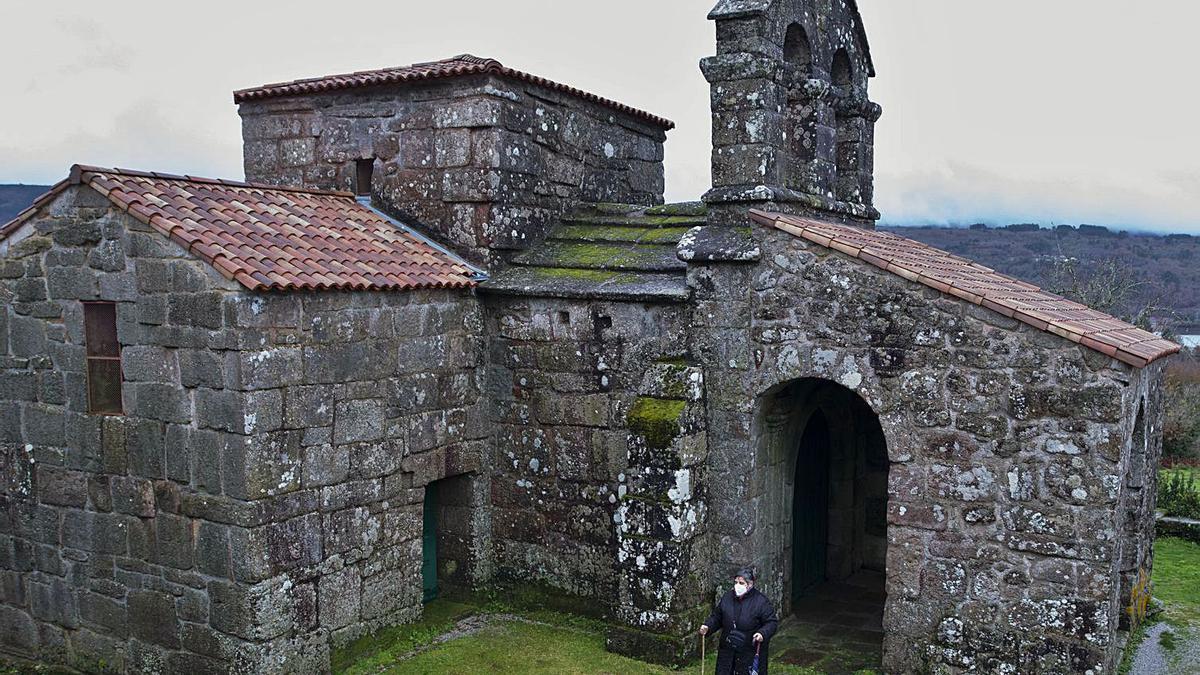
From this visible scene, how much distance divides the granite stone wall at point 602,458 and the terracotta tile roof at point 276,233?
958 mm

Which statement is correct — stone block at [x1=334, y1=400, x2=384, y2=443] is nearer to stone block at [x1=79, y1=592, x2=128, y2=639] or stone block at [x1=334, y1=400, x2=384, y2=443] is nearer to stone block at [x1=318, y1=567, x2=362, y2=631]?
stone block at [x1=318, y1=567, x2=362, y2=631]

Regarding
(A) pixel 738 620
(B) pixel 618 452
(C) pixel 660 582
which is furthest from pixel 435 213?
(A) pixel 738 620

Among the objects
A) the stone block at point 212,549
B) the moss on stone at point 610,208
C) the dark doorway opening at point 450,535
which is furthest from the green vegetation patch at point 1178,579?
the stone block at point 212,549

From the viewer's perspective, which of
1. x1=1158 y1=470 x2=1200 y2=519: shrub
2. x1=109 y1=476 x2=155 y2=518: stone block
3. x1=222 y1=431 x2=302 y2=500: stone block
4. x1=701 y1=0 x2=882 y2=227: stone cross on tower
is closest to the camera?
x1=222 y1=431 x2=302 y2=500: stone block

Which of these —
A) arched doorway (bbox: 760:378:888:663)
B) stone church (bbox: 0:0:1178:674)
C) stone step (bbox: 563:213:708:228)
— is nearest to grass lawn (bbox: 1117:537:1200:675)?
stone church (bbox: 0:0:1178:674)

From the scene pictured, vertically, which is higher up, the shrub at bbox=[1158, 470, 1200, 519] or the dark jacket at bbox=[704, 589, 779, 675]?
the dark jacket at bbox=[704, 589, 779, 675]

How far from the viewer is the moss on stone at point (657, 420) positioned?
7.77m

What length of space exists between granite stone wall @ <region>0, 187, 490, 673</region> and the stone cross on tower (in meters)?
2.82

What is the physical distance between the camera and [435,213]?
31.1 ft

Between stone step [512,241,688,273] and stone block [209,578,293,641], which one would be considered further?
stone step [512,241,688,273]

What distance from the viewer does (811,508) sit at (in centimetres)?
1015

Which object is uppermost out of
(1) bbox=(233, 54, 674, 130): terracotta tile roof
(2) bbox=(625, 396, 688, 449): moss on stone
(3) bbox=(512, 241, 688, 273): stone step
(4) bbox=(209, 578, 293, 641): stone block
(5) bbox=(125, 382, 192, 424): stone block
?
(1) bbox=(233, 54, 674, 130): terracotta tile roof

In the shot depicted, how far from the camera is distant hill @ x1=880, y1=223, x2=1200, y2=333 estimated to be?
38.4 metres

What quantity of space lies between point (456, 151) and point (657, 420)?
3351mm
